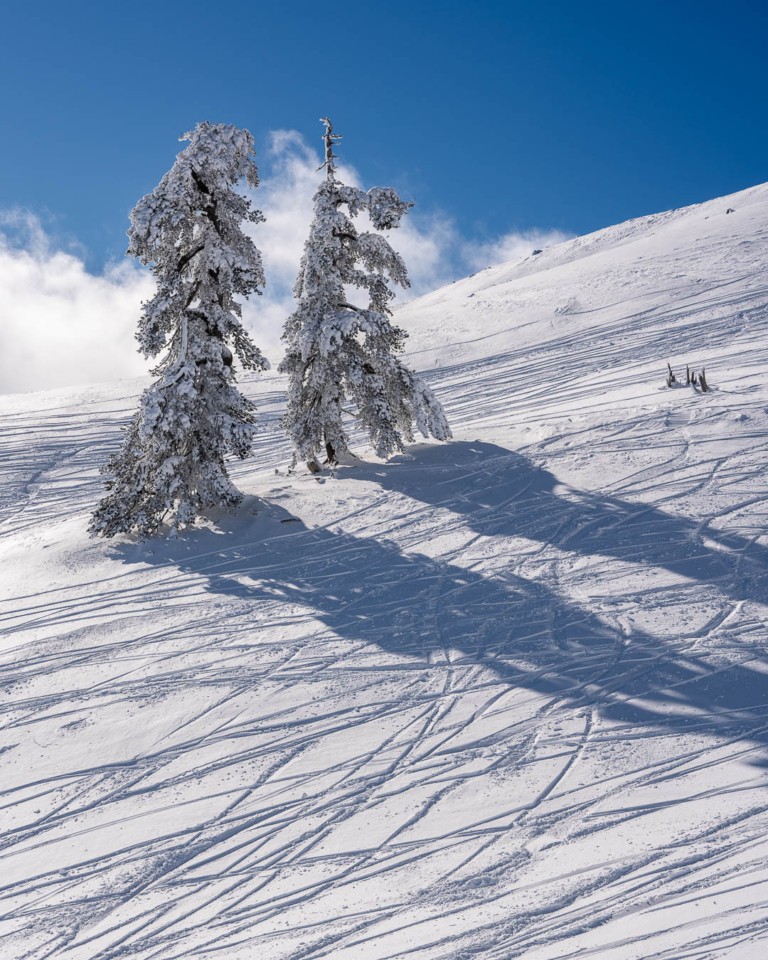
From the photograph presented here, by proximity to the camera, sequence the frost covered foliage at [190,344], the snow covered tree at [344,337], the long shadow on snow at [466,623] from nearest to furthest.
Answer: the long shadow on snow at [466,623] < the frost covered foliage at [190,344] < the snow covered tree at [344,337]

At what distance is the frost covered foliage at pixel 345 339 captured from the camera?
17.9m

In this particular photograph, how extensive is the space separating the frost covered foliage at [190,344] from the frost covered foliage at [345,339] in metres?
1.65

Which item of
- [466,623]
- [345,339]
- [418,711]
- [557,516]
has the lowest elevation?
[418,711]

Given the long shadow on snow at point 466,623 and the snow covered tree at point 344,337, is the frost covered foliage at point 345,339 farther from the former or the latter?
the long shadow on snow at point 466,623

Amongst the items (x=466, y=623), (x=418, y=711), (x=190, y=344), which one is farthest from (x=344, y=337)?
(x=418, y=711)

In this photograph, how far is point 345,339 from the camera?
1823 cm

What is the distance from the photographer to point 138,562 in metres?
15.5

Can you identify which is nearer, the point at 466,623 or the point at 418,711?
the point at 418,711

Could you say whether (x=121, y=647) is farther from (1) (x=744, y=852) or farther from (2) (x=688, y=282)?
(2) (x=688, y=282)

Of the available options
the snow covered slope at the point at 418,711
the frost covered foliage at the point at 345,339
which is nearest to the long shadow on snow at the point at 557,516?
the snow covered slope at the point at 418,711

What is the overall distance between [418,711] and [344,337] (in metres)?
10.3

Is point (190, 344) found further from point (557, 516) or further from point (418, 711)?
point (418, 711)

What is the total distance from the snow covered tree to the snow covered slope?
4.48ft

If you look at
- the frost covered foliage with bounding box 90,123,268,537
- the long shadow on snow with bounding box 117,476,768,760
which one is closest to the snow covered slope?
the long shadow on snow with bounding box 117,476,768,760
